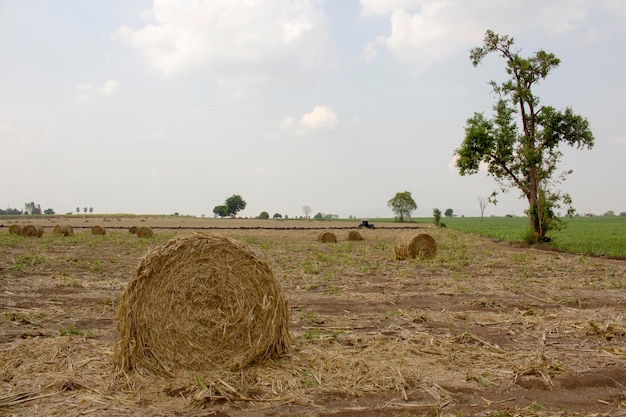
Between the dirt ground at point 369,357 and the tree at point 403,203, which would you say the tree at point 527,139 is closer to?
the dirt ground at point 369,357

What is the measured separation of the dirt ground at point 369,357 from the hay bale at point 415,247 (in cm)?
523

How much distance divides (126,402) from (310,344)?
258cm

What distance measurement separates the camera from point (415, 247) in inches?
682

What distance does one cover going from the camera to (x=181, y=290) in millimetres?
6102

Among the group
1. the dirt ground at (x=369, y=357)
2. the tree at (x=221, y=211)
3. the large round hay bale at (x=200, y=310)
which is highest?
the tree at (x=221, y=211)

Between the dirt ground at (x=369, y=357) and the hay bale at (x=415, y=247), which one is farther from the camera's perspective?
the hay bale at (x=415, y=247)

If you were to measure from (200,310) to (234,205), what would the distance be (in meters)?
135

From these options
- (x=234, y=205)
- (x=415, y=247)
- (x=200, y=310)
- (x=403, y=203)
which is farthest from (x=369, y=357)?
(x=234, y=205)

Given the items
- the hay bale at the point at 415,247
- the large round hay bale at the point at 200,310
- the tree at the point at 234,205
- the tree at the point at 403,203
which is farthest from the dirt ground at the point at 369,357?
the tree at the point at 234,205

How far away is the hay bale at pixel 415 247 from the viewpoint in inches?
680

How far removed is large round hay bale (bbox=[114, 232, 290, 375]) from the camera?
5930mm

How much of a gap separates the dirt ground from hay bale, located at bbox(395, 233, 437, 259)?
5.23 m

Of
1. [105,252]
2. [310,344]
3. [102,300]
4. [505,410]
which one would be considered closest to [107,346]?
[310,344]

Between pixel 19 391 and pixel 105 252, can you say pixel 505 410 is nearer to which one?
pixel 19 391
